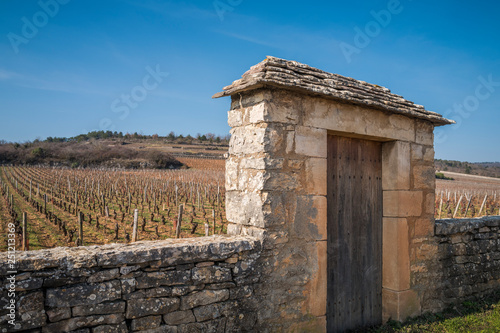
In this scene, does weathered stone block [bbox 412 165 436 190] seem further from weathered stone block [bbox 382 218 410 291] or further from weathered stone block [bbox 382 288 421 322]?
weathered stone block [bbox 382 288 421 322]

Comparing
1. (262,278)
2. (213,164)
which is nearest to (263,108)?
(262,278)

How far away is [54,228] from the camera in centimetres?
1070

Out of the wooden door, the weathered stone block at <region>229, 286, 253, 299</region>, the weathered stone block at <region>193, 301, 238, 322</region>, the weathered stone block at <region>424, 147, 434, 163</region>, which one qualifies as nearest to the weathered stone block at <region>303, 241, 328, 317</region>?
the wooden door

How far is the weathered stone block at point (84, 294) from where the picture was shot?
2.42 meters

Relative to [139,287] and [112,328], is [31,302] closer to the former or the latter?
[112,328]

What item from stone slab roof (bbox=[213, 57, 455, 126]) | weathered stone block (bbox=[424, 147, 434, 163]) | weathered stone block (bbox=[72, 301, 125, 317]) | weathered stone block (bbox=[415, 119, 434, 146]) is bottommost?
weathered stone block (bbox=[72, 301, 125, 317])

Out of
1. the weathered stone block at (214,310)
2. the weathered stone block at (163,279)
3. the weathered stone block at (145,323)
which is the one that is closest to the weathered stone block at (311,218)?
the weathered stone block at (214,310)

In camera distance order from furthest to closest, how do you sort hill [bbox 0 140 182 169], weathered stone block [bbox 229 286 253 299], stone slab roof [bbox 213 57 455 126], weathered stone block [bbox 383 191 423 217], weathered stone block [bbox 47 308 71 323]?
hill [bbox 0 140 182 169] < weathered stone block [bbox 383 191 423 217] < stone slab roof [bbox 213 57 455 126] < weathered stone block [bbox 229 286 253 299] < weathered stone block [bbox 47 308 71 323]

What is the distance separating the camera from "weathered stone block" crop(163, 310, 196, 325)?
2.83m

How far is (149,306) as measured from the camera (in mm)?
2752

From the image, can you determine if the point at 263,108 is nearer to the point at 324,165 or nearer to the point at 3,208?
the point at 324,165

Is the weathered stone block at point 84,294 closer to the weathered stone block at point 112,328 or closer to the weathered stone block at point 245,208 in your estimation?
the weathered stone block at point 112,328

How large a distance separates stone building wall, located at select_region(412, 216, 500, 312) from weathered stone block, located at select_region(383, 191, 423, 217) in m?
0.51

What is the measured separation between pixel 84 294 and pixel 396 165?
3.83m
